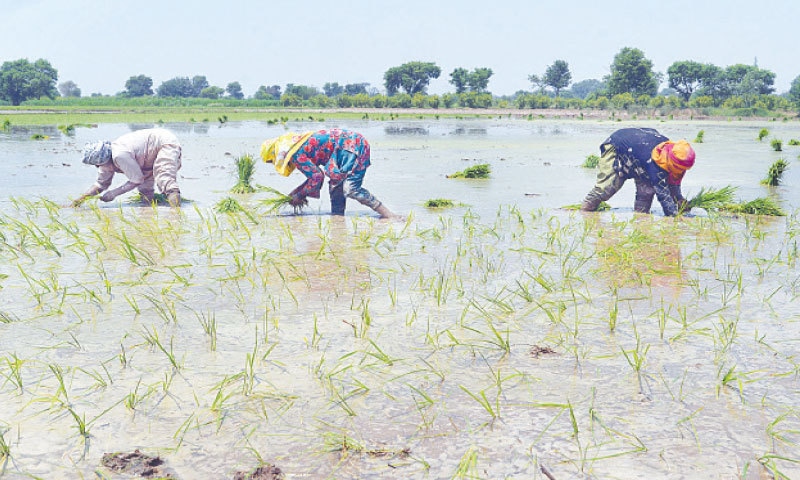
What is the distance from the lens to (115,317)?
15.0ft

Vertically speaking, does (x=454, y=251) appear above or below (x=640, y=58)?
below

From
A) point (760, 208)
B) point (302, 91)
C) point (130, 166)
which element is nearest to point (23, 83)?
point (302, 91)

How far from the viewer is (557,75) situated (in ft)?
400

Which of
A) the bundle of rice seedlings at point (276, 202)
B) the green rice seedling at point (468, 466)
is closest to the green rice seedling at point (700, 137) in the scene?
the bundle of rice seedlings at point (276, 202)

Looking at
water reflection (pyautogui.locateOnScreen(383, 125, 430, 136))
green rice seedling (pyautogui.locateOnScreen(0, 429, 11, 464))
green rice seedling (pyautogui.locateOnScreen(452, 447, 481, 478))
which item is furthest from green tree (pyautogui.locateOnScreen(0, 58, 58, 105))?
green rice seedling (pyautogui.locateOnScreen(452, 447, 481, 478))

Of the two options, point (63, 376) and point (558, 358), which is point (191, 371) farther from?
point (558, 358)

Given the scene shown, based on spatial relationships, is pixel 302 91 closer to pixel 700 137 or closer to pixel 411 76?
pixel 411 76

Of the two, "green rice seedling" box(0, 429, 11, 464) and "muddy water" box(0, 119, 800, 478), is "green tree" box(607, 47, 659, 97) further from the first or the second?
"green rice seedling" box(0, 429, 11, 464)

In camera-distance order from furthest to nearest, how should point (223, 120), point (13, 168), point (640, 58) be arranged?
1. point (640, 58)
2. point (223, 120)
3. point (13, 168)

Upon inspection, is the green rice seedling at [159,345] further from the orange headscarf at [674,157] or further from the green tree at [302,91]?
the green tree at [302,91]

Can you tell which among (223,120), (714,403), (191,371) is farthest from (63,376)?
(223,120)

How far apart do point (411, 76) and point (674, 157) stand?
337ft

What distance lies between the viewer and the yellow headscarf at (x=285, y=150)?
8211 millimetres

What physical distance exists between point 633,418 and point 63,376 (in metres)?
2.71
